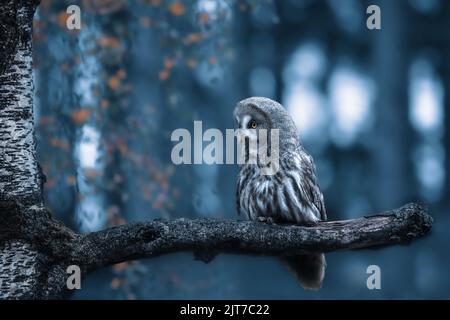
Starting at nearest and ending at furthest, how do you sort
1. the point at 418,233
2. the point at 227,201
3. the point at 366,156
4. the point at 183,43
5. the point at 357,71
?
1. the point at 418,233
2. the point at 183,43
3. the point at 227,201
4. the point at 366,156
5. the point at 357,71

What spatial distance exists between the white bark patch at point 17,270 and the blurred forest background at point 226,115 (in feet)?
2.38

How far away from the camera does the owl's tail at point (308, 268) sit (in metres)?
3.22

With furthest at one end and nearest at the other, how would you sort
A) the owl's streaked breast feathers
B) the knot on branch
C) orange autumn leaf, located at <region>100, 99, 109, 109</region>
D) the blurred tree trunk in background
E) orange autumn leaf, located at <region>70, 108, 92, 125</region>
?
the blurred tree trunk in background
orange autumn leaf, located at <region>100, 99, 109, 109</region>
orange autumn leaf, located at <region>70, 108, 92, 125</region>
the owl's streaked breast feathers
the knot on branch

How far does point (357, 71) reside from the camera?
10.5 m

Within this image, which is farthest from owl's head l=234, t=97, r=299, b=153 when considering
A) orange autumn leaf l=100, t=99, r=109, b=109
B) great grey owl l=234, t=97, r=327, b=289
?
orange autumn leaf l=100, t=99, r=109, b=109

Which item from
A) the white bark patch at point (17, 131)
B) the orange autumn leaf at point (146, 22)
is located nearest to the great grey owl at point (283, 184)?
→ the white bark patch at point (17, 131)

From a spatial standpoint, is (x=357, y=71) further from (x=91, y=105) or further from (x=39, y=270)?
(x=39, y=270)

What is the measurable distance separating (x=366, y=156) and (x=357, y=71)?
151 cm

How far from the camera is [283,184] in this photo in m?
3.17

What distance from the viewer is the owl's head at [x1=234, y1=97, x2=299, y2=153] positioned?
10.5ft

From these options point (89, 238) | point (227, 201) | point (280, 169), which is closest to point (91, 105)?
point (280, 169)

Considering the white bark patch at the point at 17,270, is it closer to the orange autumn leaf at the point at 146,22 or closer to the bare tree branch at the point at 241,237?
the bare tree branch at the point at 241,237

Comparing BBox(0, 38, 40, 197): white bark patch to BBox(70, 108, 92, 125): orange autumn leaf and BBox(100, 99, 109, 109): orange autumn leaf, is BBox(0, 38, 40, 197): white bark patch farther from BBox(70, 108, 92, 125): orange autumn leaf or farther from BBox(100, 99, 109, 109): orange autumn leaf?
BBox(100, 99, 109, 109): orange autumn leaf

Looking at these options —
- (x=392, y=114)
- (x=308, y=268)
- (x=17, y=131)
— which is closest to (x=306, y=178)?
(x=308, y=268)
